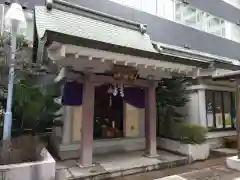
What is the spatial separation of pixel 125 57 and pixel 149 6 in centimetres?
758

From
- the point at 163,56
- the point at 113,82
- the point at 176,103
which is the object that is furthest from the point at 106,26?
the point at 176,103

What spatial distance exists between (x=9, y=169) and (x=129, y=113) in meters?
5.48

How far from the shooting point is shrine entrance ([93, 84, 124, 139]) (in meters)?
8.59

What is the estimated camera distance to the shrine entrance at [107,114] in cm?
859

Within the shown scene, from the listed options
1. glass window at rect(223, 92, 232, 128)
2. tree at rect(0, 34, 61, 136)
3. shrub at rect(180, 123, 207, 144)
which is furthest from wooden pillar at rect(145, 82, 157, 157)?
glass window at rect(223, 92, 232, 128)

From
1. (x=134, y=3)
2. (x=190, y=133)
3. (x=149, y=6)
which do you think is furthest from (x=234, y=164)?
(x=149, y=6)

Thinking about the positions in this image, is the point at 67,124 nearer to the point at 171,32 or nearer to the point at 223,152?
the point at 223,152

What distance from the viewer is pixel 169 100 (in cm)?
957

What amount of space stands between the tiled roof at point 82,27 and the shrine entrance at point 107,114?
208 cm

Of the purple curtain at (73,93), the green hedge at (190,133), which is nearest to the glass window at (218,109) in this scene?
the green hedge at (190,133)

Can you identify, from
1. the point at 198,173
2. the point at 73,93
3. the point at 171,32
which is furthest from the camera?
the point at 171,32

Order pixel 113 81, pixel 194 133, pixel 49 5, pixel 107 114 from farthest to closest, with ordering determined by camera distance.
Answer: pixel 107 114, pixel 194 133, pixel 49 5, pixel 113 81

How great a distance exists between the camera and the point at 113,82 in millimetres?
7207

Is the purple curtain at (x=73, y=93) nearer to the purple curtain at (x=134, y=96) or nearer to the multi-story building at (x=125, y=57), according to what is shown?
the multi-story building at (x=125, y=57)
